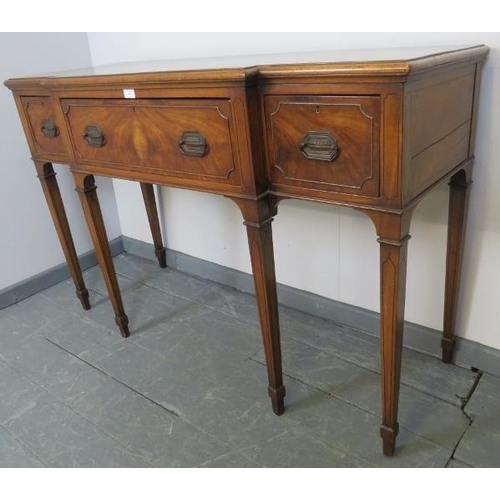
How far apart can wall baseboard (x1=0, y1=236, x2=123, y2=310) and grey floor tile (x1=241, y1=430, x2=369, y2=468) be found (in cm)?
136

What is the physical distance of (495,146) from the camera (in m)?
1.27

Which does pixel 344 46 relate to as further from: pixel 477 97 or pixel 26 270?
pixel 26 270

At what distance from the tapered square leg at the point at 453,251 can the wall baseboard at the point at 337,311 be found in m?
0.04

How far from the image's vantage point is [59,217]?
1.92m

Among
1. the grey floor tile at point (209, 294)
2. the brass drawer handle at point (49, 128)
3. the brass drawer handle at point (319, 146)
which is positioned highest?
the brass drawer handle at point (319, 146)

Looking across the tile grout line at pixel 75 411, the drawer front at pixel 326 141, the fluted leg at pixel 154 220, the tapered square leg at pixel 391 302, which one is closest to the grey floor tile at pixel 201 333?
the tile grout line at pixel 75 411

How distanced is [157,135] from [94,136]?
0.28 metres

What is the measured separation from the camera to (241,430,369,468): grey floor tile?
126cm

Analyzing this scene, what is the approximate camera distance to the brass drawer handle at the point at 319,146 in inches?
39.6

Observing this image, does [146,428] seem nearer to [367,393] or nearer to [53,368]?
[53,368]

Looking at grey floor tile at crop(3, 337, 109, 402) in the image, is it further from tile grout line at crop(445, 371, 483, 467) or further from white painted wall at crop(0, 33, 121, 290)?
tile grout line at crop(445, 371, 483, 467)

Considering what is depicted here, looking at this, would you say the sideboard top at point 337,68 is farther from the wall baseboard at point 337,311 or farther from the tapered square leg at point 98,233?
the wall baseboard at point 337,311

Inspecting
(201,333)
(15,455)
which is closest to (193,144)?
(201,333)

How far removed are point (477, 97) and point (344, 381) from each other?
34.6 inches
